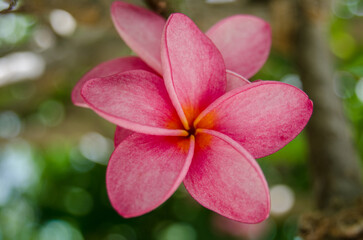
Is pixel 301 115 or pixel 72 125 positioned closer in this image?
pixel 301 115

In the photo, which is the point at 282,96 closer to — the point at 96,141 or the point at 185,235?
the point at 185,235

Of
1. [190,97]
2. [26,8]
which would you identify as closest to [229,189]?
[190,97]

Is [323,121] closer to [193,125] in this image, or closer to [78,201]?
[193,125]

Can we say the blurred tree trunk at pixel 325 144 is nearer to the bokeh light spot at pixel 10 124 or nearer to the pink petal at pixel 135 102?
the pink petal at pixel 135 102

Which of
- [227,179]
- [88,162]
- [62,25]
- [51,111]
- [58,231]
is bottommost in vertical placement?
[58,231]

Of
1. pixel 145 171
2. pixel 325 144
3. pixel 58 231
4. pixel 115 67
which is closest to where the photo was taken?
pixel 145 171

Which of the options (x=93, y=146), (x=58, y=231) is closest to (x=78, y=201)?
(x=58, y=231)
